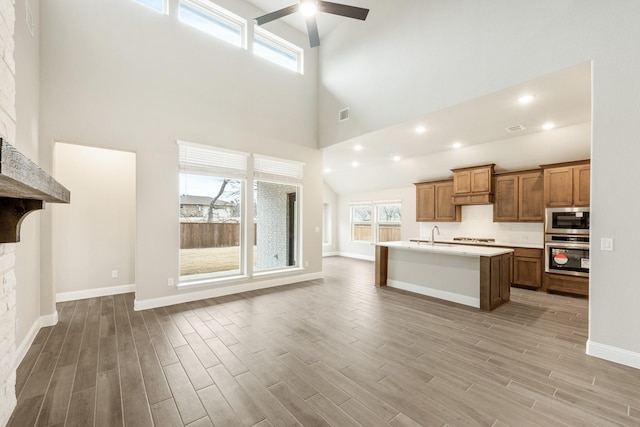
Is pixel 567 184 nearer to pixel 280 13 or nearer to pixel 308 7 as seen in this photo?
pixel 308 7

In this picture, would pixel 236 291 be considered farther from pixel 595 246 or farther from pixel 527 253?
pixel 527 253

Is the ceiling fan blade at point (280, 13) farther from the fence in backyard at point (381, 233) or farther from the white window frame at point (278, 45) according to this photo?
the fence in backyard at point (381, 233)

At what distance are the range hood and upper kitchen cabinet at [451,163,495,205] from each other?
6.77 metres

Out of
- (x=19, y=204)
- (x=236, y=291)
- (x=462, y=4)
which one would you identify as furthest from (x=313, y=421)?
(x=462, y=4)

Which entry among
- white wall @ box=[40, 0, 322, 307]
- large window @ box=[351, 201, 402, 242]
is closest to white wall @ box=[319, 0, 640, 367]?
white wall @ box=[40, 0, 322, 307]

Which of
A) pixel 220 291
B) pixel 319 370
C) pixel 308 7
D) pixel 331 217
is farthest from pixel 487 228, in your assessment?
pixel 220 291

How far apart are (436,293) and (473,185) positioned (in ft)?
9.55

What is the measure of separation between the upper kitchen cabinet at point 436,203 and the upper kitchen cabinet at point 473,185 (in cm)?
31

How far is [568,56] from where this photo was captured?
2.96 meters

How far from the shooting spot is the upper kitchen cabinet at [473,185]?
19.5 feet

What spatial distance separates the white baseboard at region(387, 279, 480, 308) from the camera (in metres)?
4.26

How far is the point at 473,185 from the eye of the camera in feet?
20.3

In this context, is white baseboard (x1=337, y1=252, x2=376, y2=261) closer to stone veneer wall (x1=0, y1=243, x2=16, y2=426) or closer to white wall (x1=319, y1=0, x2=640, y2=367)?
white wall (x1=319, y1=0, x2=640, y2=367)

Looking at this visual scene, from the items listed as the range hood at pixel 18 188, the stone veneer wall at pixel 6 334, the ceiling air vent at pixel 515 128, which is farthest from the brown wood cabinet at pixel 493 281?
the stone veneer wall at pixel 6 334
